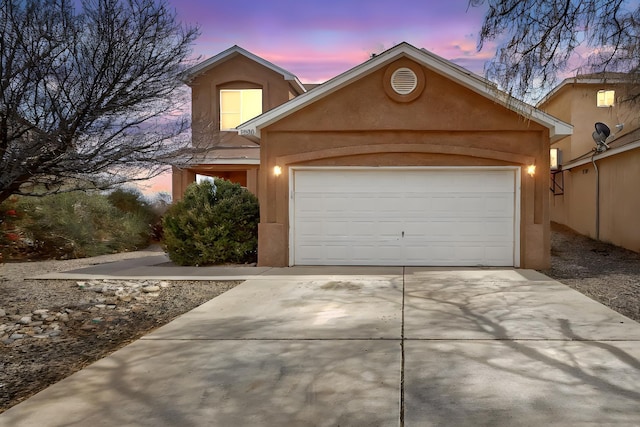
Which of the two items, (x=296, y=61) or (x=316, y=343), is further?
(x=296, y=61)

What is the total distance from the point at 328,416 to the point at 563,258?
11.9 metres

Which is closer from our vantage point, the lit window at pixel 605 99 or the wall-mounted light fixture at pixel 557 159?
the lit window at pixel 605 99

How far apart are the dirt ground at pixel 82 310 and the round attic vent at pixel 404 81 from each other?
4.95 meters

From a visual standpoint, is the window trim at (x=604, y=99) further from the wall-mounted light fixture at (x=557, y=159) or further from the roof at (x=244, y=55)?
the roof at (x=244, y=55)

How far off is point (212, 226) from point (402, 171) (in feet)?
15.0

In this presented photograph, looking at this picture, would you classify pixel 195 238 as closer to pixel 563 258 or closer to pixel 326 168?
pixel 326 168

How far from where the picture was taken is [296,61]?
19734 millimetres

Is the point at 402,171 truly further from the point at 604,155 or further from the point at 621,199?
the point at 604,155

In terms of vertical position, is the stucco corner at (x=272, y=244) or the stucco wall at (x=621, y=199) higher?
the stucco wall at (x=621, y=199)

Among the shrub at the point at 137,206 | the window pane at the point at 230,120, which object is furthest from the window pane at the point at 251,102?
the shrub at the point at 137,206

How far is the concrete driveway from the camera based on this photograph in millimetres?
3795

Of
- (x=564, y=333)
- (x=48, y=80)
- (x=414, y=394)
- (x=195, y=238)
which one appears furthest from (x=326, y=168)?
(x=414, y=394)

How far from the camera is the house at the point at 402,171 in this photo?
462 inches

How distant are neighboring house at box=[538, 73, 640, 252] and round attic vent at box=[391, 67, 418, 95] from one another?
3.80 meters
